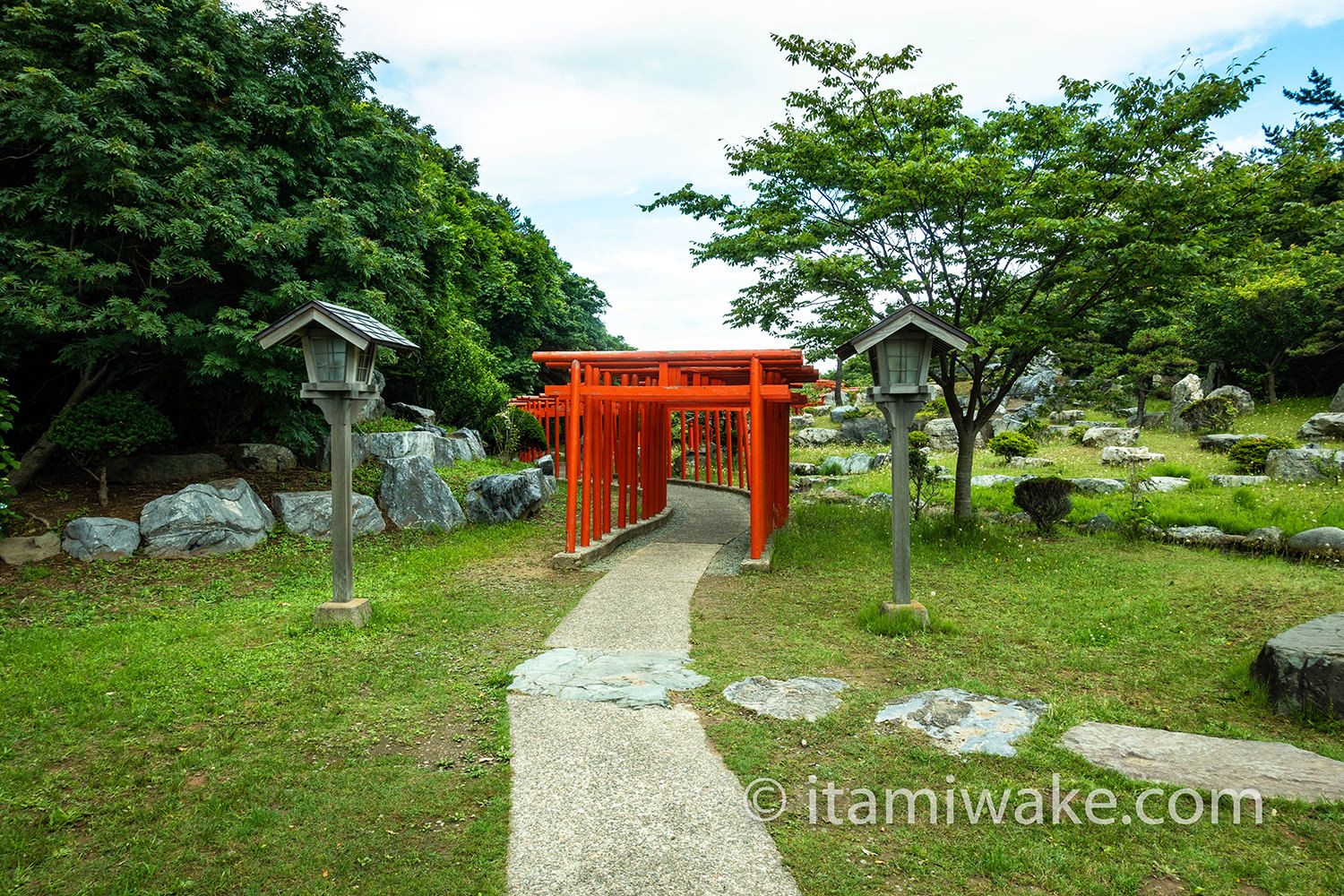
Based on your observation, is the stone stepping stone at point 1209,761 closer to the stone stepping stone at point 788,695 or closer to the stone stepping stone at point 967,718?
the stone stepping stone at point 967,718

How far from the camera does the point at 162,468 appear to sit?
33.3ft

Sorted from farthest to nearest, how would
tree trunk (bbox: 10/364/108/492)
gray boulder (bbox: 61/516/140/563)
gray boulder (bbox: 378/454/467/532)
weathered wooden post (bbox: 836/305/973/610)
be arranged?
gray boulder (bbox: 378/454/467/532) < tree trunk (bbox: 10/364/108/492) < gray boulder (bbox: 61/516/140/563) < weathered wooden post (bbox: 836/305/973/610)

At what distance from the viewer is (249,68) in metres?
9.89

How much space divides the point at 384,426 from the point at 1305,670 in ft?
45.1

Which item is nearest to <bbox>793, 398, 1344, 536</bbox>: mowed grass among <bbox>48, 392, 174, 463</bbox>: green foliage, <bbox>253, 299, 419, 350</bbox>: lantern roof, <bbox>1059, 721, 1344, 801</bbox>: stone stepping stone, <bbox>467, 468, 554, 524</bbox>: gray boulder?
<bbox>1059, 721, 1344, 801</bbox>: stone stepping stone

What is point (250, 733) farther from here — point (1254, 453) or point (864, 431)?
point (864, 431)

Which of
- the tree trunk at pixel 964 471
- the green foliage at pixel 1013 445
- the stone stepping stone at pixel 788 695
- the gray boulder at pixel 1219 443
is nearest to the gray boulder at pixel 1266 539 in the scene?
the tree trunk at pixel 964 471

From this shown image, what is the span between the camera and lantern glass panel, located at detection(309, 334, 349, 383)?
20.5ft

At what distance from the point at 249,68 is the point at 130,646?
8332 mm

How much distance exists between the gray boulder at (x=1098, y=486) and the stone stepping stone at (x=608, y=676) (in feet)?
33.2

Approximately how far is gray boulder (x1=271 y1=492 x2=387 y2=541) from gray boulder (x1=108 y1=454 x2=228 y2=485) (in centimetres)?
145

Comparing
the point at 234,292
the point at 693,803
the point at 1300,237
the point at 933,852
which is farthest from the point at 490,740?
the point at 1300,237

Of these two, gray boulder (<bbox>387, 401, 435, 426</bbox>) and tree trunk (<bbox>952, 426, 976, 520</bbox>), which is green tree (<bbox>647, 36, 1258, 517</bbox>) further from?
gray boulder (<bbox>387, 401, 435, 426</bbox>)

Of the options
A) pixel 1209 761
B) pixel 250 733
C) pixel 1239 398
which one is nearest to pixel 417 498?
pixel 250 733
